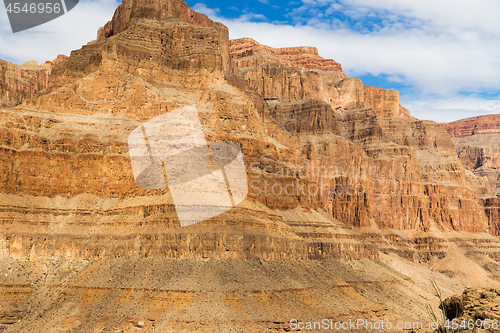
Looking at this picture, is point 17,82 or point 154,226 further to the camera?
point 17,82

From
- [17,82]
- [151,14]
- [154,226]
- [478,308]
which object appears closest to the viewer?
[478,308]

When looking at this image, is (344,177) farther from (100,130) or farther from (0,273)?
(0,273)

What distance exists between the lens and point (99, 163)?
95312 mm

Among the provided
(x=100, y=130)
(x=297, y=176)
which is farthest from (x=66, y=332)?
(x=297, y=176)

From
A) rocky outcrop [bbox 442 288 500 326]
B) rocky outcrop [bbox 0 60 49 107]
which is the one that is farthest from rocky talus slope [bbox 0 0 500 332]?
rocky outcrop [bbox 442 288 500 326]

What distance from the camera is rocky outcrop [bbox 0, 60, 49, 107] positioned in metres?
138

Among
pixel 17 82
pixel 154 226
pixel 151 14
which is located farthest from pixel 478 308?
pixel 17 82

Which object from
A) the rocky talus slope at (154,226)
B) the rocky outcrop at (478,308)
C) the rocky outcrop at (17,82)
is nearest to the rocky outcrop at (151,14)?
the rocky talus slope at (154,226)

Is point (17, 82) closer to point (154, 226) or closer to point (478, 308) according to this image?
point (154, 226)

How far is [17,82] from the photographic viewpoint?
463ft

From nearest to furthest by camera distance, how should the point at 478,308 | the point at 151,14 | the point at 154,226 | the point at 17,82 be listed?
1. the point at 478,308
2. the point at 154,226
3. the point at 151,14
4. the point at 17,82

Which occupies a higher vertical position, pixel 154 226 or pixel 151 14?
pixel 151 14

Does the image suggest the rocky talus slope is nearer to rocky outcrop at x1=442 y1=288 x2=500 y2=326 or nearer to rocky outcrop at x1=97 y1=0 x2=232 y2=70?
rocky outcrop at x1=97 y1=0 x2=232 y2=70

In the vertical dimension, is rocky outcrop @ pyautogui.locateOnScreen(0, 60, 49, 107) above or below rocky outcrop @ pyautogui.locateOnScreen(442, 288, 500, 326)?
above
